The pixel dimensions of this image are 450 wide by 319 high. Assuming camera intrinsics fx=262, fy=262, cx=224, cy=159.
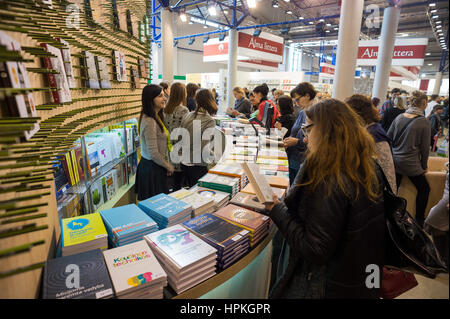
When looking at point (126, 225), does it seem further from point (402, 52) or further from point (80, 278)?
point (402, 52)

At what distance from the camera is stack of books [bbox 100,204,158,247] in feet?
4.25

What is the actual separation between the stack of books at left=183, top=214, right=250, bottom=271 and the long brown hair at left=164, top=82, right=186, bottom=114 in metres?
2.44

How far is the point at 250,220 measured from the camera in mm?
1521

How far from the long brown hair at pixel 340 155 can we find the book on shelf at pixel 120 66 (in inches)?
87.0

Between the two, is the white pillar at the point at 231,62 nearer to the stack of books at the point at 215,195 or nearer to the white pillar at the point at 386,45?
the white pillar at the point at 386,45

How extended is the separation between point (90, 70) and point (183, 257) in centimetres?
176

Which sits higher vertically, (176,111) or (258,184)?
(176,111)

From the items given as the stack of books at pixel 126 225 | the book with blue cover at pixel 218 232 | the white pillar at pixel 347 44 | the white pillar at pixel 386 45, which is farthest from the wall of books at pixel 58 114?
the white pillar at pixel 386 45

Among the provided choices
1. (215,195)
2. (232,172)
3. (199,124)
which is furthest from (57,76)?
(199,124)

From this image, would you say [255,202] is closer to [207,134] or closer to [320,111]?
[320,111]

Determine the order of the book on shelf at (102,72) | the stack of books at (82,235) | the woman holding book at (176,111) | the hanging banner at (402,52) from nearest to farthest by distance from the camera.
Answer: the stack of books at (82,235), the book on shelf at (102,72), the woman holding book at (176,111), the hanging banner at (402,52)

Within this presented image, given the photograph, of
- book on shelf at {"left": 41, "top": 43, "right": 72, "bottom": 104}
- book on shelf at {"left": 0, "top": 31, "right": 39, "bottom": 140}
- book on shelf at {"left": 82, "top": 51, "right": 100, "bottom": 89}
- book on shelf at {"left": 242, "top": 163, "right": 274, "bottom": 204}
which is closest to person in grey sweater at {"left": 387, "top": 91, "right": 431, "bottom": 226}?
book on shelf at {"left": 242, "top": 163, "right": 274, "bottom": 204}

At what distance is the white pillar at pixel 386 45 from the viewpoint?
7516mm

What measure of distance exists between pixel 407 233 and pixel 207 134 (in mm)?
2335
